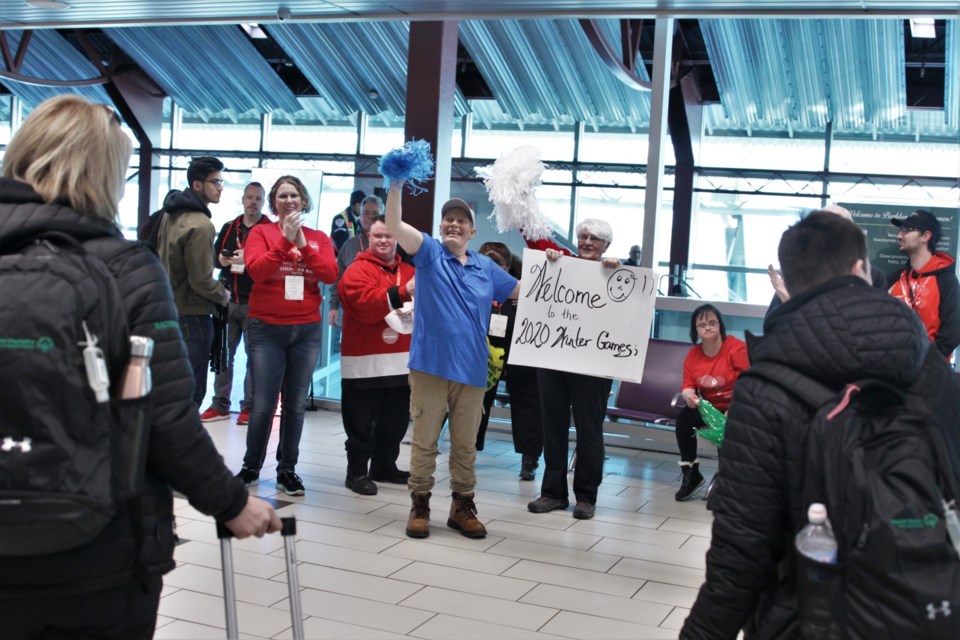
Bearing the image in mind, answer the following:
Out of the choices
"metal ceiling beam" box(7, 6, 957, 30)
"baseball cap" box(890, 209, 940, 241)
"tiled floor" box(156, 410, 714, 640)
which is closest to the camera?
"tiled floor" box(156, 410, 714, 640)

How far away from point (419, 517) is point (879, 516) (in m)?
3.46

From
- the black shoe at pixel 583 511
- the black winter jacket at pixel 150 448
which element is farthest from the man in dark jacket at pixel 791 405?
the black shoe at pixel 583 511

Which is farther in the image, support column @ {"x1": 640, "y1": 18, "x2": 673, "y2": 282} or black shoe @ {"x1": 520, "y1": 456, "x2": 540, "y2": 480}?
support column @ {"x1": 640, "y1": 18, "x2": 673, "y2": 282}

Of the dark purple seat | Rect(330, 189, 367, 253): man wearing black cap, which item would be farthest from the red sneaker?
the dark purple seat

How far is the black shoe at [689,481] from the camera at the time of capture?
241 inches

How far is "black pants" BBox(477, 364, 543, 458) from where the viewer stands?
6551mm

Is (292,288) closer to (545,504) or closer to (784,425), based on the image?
(545,504)

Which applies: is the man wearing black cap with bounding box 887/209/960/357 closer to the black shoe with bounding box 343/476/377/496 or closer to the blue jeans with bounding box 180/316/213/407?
the black shoe with bounding box 343/476/377/496

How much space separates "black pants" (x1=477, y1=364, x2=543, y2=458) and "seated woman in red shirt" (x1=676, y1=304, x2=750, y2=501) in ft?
2.93

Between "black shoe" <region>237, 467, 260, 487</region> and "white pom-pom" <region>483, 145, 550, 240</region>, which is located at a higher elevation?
"white pom-pom" <region>483, 145, 550, 240</region>

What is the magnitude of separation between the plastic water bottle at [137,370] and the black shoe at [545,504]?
4.01 meters

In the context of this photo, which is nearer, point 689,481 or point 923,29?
point 689,481

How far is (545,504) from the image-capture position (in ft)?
18.4

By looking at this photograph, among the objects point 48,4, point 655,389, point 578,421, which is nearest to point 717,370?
point 655,389
